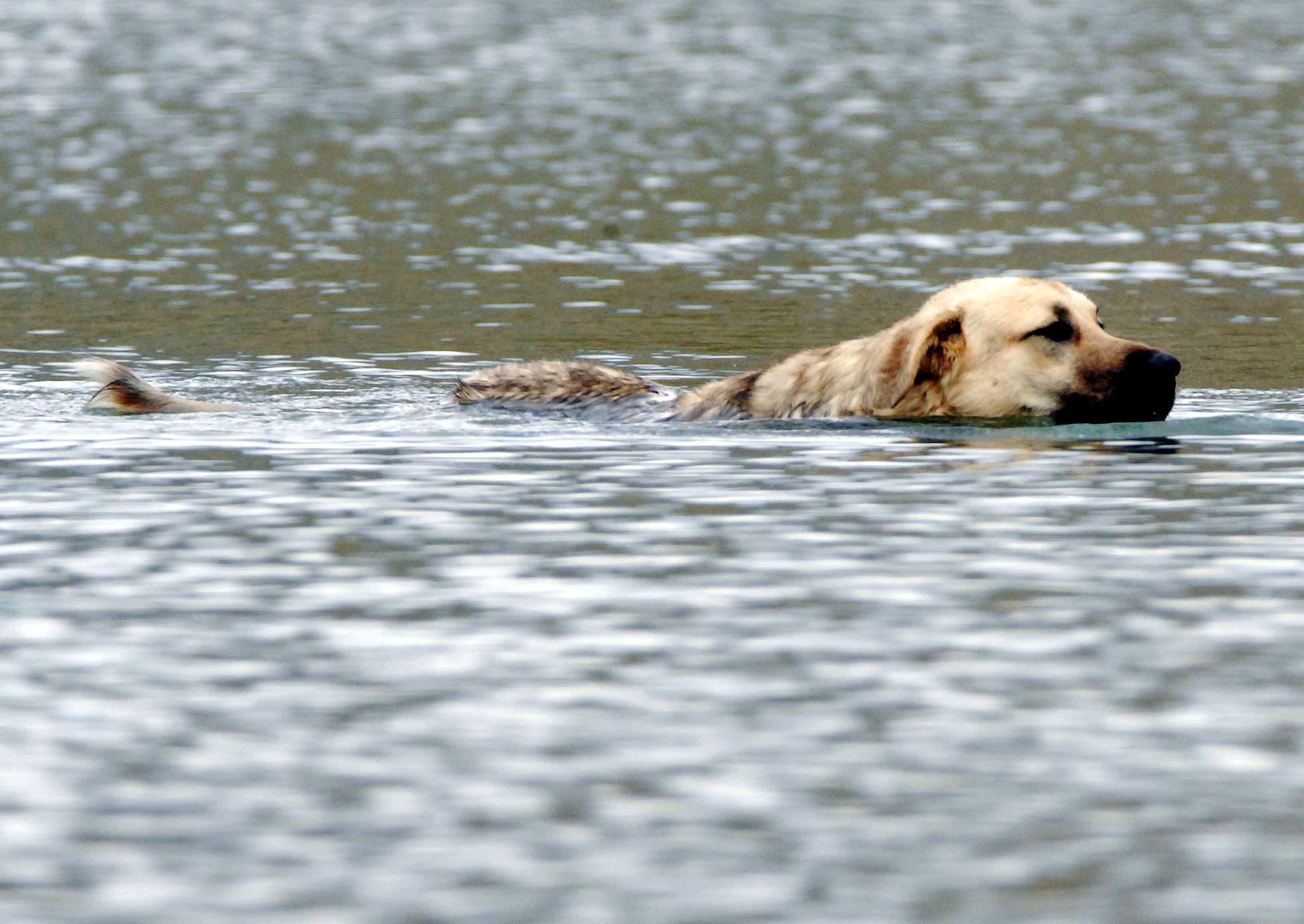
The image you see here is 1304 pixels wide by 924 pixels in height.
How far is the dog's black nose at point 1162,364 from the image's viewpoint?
11.8 m

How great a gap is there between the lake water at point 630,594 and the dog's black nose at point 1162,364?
1.26 ft

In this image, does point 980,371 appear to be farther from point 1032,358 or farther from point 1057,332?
point 1057,332

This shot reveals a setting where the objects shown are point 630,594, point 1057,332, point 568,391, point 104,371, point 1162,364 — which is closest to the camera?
point 630,594

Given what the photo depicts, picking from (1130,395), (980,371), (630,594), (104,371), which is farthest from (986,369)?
(104,371)

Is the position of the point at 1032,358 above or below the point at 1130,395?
above

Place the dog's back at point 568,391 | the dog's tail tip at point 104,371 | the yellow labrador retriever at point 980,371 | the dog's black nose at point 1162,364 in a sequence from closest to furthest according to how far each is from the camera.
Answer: the dog's black nose at point 1162,364 < the yellow labrador retriever at point 980,371 < the dog's back at point 568,391 < the dog's tail tip at point 104,371

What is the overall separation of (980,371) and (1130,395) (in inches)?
29.3

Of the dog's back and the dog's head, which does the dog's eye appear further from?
the dog's back

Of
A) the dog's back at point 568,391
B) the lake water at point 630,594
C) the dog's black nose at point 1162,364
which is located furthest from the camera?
the dog's back at point 568,391

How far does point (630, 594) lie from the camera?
332 inches

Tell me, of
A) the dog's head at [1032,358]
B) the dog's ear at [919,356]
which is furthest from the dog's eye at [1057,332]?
the dog's ear at [919,356]

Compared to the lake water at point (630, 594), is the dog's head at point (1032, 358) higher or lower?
higher

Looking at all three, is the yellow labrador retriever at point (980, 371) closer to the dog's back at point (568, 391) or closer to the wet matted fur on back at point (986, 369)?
the wet matted fur on back at point (986, 369)

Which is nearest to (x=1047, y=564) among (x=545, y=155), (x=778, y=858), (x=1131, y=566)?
(x=1131, y=566)
